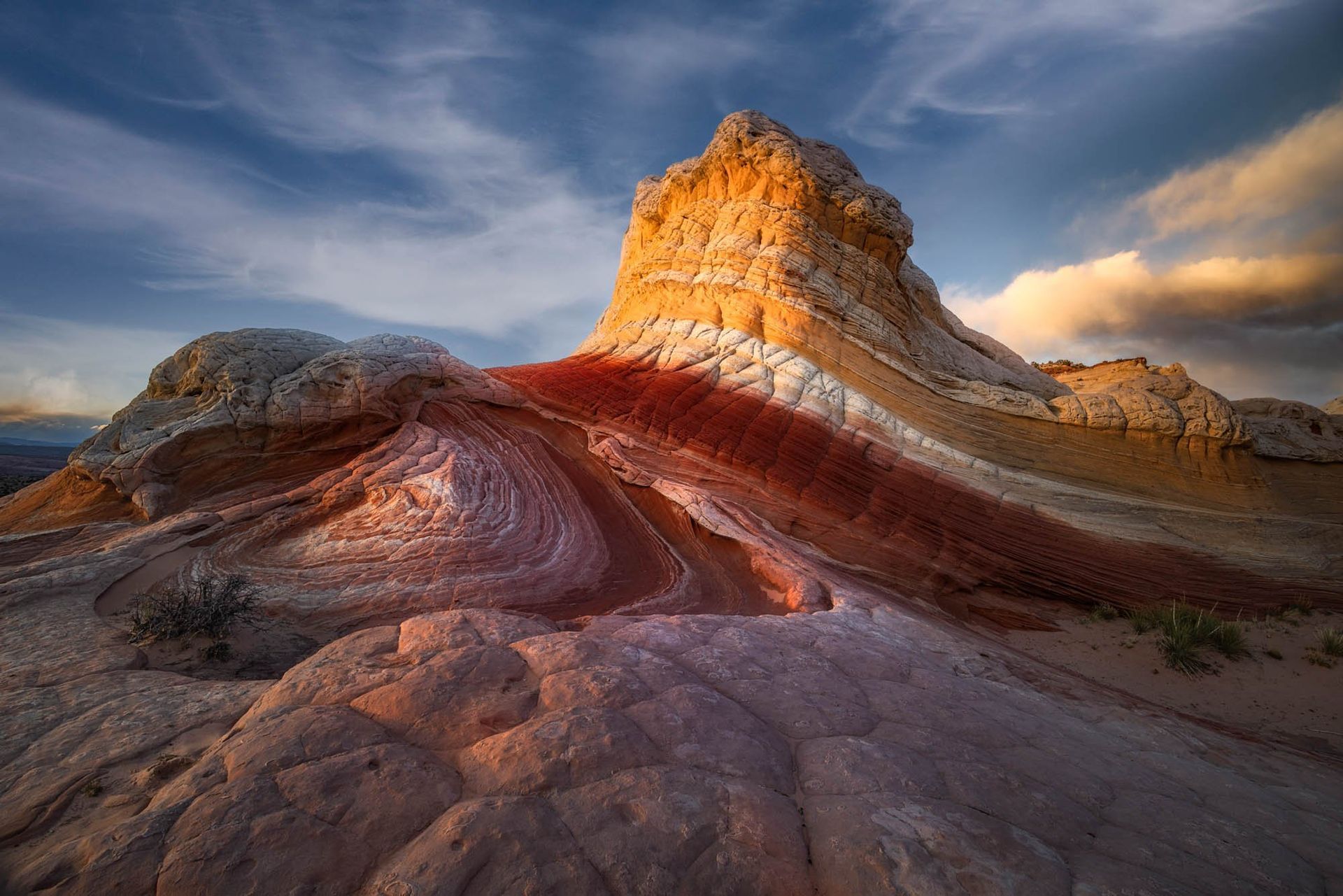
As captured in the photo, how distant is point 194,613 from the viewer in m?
5.92

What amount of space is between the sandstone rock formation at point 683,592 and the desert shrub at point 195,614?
31cm

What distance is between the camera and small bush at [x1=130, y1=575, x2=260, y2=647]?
5727mm

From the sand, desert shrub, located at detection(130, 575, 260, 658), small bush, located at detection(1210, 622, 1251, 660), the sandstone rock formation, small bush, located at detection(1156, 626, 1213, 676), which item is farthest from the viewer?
small bush, located at detection(1210, 622, 1251, 660)

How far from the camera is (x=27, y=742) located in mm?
3480

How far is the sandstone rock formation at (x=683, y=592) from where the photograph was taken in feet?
8.82

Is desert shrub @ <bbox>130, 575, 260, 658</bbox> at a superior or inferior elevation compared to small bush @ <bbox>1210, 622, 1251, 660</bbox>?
superior

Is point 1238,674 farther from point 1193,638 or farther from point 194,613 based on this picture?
point 194,613

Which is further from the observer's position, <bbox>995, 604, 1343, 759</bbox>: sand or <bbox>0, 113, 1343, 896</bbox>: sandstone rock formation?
<bbox>995, 604, 1343, 759</bbox>: sand

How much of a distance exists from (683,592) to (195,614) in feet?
19.4

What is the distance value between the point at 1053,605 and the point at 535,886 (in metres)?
12.1

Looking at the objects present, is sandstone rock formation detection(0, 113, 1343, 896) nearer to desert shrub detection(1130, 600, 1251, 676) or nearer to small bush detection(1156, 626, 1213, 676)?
desert shrub detection(1130, 600, 1251, 676)

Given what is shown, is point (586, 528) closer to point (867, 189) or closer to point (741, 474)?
point (741, 474)

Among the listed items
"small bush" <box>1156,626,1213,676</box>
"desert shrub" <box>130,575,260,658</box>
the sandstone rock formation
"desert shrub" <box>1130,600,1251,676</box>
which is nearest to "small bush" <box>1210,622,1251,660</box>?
"desert shrub" <box>1130,600,1251,676</box>

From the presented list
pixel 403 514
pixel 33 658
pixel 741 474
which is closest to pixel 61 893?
pixel 33 658
